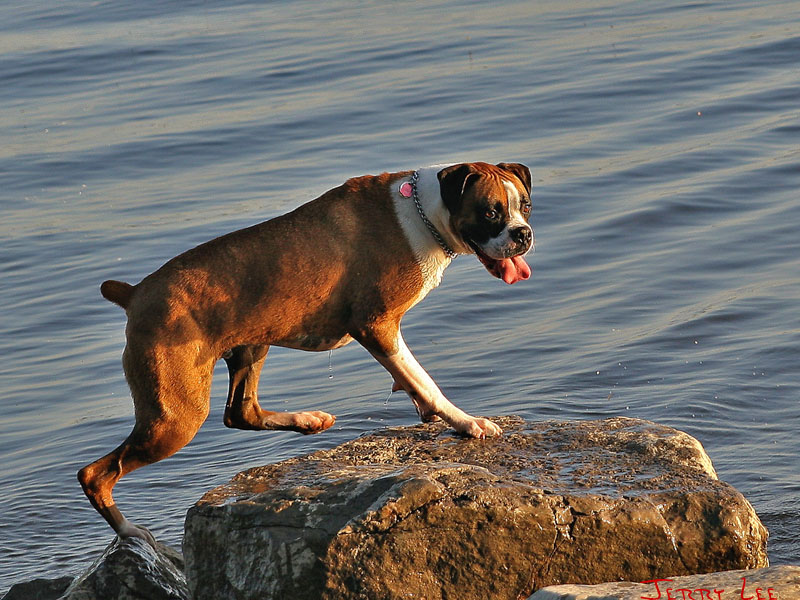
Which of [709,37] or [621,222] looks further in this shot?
[709,37]

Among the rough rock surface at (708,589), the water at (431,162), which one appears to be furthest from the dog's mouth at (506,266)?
the water at (431,162)

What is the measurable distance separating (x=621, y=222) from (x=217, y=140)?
6.14 m

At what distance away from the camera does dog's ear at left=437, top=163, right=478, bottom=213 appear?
5.98 metres

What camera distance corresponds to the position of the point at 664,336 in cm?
1030

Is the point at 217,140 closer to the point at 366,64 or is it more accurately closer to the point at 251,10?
the point at 366,64

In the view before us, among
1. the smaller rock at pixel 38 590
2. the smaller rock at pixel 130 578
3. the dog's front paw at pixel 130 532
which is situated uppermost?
the dog's front paw at pixel 130 532

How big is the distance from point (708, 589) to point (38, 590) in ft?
11.8

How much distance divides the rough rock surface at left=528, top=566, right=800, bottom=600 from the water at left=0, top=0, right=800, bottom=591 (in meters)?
1.97

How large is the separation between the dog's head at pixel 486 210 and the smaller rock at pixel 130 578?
84.0 inches

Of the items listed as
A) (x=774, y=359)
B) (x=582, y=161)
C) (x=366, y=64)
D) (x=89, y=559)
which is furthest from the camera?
(x=366, y=64)

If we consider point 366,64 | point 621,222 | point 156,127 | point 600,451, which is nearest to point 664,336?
point 621,222
